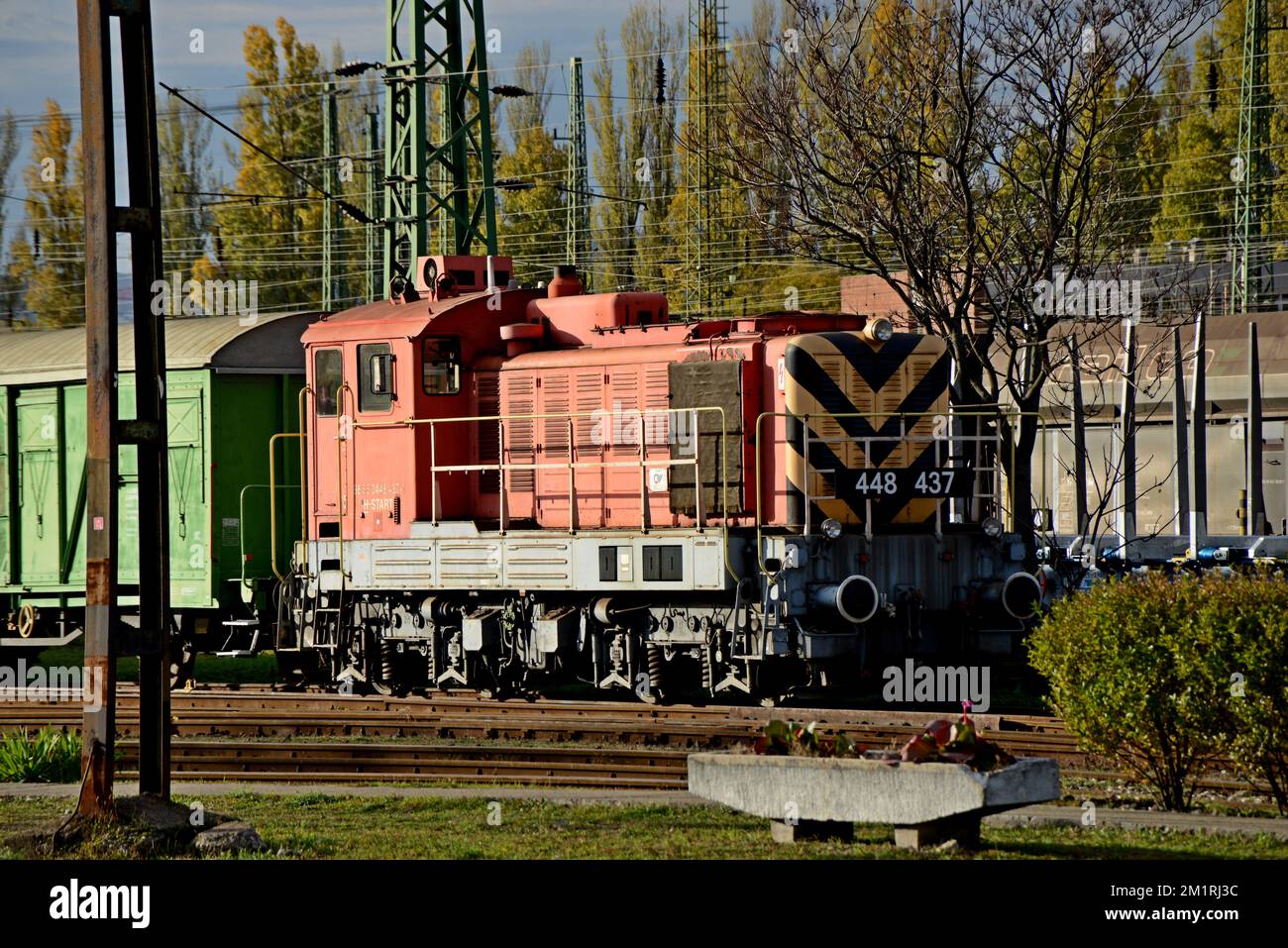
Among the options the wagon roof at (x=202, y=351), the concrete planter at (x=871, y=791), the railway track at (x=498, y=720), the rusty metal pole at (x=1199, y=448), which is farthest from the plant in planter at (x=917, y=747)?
the rusty metal pole at (x=1199, y=448)

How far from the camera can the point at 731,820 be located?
1065 centimetres

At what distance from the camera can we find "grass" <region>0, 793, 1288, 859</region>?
9.30 m

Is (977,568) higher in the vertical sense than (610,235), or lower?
lower

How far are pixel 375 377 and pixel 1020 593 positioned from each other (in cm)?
712

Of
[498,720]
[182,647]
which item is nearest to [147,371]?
[498,720]

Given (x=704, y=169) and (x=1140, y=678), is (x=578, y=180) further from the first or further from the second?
(x=1140, y=678)

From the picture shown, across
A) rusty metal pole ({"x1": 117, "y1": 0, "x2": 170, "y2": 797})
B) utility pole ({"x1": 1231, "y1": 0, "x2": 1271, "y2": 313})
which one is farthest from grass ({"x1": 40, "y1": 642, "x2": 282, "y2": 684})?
utility pole ({"x1": 1231, "y1": 0, "x2": 1271, "y2": 313})

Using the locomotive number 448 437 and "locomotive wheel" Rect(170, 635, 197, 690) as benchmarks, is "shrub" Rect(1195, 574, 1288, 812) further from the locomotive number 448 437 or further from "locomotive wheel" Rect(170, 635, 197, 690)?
"locomotive wheel" Rect(170, 635, 197, 690)

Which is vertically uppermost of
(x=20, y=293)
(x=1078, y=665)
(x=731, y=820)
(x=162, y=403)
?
(x=20, y=293)

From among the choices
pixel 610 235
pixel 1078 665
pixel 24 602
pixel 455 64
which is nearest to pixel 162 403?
pixel 1078 665

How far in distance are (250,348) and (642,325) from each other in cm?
570

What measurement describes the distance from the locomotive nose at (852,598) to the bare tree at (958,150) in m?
3.62
